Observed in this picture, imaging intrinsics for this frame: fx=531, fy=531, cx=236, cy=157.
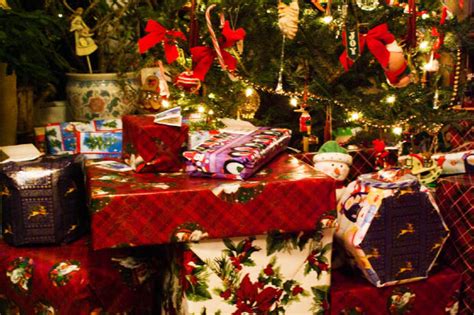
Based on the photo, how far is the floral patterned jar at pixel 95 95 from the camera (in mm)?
1896

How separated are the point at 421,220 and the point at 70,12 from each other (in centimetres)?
155

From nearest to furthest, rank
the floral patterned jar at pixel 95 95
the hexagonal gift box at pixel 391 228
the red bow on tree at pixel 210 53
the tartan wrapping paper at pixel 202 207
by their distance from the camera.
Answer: the tartan wrapping paper at pixel 202 207
the hexagonal gift box at pixel 391 228
the red bow on tree at pixel 210 53
the floral patterned jar at pixel 95 95

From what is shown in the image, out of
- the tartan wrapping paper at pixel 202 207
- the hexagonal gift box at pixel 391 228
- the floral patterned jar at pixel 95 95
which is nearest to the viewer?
the tartan wrapping paper at pixel 202 207

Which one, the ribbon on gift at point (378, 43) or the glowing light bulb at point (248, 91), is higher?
the ribbon on gift at point (378, 43)

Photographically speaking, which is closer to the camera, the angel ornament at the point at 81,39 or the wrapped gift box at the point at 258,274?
the wrapped gift box at the point at 258,274

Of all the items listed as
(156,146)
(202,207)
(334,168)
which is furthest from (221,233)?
(334,168)

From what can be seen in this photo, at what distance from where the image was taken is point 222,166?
1053mm

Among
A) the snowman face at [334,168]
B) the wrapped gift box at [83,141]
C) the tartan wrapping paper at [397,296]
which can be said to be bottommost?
the tartan wrapping paper at [397,296]

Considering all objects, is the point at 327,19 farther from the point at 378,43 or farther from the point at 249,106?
the point at 249,106

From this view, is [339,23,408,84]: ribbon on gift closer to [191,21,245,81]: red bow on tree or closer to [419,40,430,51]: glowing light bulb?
[191,21,245,81]: red bow on tree

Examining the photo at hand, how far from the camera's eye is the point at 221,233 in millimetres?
1003

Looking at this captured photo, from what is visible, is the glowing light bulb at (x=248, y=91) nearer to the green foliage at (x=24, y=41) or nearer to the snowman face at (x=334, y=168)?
the snowman face at (x=334, y=168)

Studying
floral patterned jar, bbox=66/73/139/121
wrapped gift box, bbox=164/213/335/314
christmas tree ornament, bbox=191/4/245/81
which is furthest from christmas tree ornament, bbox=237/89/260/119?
wrapped gift box, bbox=164/213/335/314

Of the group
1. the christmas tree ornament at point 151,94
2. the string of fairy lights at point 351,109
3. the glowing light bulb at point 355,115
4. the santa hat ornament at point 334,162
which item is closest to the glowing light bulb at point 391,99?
the string of fairy lights at point 351,109
